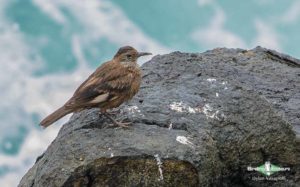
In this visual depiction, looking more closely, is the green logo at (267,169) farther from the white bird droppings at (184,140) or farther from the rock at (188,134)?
the white bird droppings at (184,140)

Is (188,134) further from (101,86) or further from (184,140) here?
(101,86)

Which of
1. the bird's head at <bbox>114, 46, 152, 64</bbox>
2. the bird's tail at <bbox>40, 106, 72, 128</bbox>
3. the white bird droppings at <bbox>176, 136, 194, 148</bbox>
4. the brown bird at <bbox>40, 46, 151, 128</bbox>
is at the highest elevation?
the bird's head at <bbox>114, 46, 152, 64</bbox>

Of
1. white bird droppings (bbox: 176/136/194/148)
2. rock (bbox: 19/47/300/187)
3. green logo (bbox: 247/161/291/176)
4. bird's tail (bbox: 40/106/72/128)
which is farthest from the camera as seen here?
green logo (bbox: 247/161/291/176)

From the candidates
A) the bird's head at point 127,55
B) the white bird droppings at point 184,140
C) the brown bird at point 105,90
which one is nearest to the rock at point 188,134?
the white bird droppings at point 184,140

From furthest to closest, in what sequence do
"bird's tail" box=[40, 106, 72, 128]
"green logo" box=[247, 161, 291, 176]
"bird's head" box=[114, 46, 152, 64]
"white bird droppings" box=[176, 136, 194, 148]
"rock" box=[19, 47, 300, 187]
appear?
"bird's head" box=[114, 46, 152, 64]
"green logo" box=[247, 161, 291, 176]
"bird's tail" box=[40, 106, 72, 128]
"white bird droppings" box=[176, 136, 194, 148]
"rock" box=[19, 47, 300, 187]

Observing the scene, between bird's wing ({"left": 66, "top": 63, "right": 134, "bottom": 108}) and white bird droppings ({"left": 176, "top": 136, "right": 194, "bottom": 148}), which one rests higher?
bird's wing ({"left": 66, "top": 63, "right": 134, "bottom": 108})

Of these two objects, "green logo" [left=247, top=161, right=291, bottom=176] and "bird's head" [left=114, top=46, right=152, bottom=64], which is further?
"bird's head" [left=114, top=46, right=152, bottom=64]

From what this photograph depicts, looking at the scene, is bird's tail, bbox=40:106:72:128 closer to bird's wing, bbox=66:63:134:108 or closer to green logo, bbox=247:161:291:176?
bird's wing, bbox=66:63:134:108

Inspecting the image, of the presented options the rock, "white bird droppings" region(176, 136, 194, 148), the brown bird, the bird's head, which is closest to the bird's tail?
the brown bird
